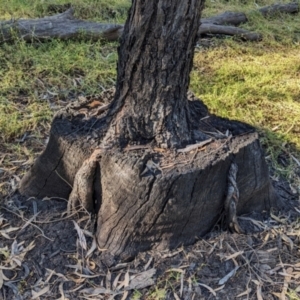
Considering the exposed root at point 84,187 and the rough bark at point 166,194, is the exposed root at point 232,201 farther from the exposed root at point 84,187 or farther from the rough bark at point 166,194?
the exposed root at point 84,187

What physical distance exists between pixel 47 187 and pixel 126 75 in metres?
0.66

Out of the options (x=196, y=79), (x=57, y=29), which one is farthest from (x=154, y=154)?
(x=57, y=29)

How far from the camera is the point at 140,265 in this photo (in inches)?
73.3

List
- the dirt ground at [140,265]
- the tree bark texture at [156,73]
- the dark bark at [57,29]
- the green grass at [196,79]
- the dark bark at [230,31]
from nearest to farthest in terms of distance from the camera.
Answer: the tree bark texture at [156,73] < the dirt ground at [140,265] < the green grass at [196,79] < the dark bark at [57,29] < the dark bark at [230,31]

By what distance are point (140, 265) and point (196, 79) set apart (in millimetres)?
2017

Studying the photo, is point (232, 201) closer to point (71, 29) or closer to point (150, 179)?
point (150, 179)

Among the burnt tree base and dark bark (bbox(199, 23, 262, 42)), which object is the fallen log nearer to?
dark bark (bbox(199, 23, 262, 42))

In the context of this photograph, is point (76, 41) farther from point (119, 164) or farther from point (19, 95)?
point (119, 164)

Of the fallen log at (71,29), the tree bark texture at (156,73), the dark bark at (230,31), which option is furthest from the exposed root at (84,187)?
the dark bark at (230,31)

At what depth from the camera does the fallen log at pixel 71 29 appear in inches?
150

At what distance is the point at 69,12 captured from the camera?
14.1 feet

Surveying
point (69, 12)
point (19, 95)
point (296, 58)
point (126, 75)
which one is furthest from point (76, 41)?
point (126, 75)

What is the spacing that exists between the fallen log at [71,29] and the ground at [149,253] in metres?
0.10

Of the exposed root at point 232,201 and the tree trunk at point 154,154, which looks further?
the exposed root at point 232,201
